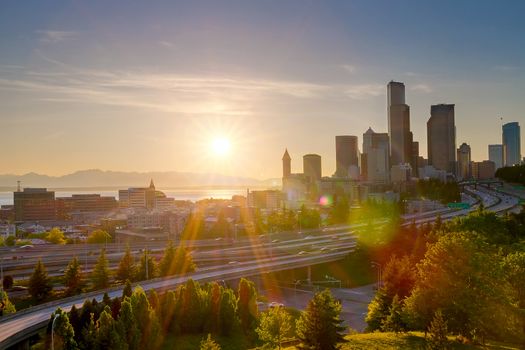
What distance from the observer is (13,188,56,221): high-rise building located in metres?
158

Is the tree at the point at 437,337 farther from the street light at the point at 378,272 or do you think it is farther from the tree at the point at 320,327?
the street light at the point at 378,272

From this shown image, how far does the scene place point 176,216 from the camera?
397 ft

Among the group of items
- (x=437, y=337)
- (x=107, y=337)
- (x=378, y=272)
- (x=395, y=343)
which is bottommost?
(x=378, y=272)

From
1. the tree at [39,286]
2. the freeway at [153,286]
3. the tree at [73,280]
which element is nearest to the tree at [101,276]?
the tree at [73,280]

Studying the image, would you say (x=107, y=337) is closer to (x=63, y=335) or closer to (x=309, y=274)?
(x=63, y=335)

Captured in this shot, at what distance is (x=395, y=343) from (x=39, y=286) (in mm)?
30437

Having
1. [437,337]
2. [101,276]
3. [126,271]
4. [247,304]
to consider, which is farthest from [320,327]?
[126,271]

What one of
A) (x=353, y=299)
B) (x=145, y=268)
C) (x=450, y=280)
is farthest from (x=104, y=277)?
(x=450, y=280)

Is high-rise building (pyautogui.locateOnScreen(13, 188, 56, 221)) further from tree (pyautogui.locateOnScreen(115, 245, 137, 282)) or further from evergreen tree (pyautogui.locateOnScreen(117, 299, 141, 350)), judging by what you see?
evergreen tree (pyautogui.locateOnScreen(117, 299, 141, 350))

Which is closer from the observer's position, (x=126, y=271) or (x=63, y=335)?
(x=63, y=335)

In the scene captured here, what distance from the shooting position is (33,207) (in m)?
158

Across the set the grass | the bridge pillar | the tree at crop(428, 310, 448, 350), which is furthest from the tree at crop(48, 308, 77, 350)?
the bridge pillar

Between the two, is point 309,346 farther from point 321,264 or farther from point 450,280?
point 321,264

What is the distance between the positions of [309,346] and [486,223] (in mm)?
36030
